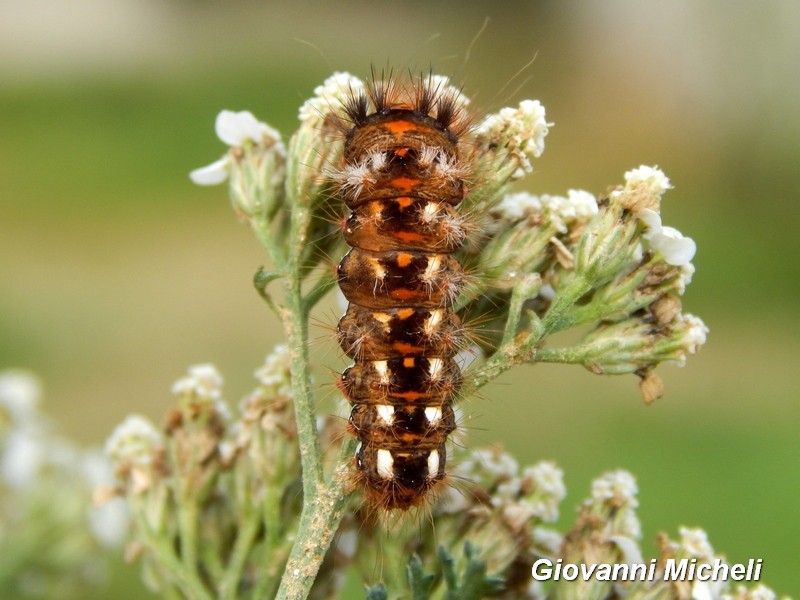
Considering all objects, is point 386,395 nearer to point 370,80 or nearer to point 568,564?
point 568,564

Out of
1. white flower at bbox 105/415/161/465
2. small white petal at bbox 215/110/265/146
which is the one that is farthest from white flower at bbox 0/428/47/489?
small white petal at bbox 215/110/265/146

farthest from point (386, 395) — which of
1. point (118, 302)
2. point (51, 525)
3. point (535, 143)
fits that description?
point (118, 302)

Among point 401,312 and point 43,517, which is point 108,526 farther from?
point 401,312

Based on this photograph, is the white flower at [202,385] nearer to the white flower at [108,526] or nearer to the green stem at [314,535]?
the green stem at [314,535]

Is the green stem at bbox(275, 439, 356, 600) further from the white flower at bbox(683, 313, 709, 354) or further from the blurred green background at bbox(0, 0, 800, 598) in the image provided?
the blurred green background at bbox(0, 0, 800, 598)

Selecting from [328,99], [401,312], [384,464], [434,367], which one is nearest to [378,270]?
[401,312]
